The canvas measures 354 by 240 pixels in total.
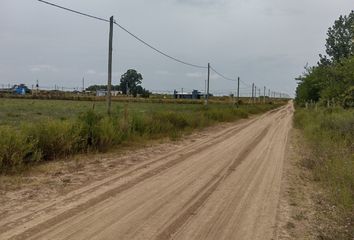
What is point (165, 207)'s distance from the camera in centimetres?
764

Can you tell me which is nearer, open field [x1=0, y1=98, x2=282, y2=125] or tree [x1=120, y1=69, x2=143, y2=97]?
open field [x1=0, y1=98, x2=282, y2=125]

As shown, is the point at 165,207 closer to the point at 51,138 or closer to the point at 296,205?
the point at 296,205

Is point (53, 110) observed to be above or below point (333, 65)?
below

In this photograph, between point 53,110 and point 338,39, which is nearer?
point 53,110

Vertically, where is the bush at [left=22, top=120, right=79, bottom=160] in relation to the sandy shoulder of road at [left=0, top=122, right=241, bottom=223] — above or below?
above

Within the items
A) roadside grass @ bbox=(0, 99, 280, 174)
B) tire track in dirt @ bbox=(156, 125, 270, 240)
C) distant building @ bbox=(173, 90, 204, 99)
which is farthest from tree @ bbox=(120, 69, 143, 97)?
tire track in dirt @ bbox=(156, 125, 270, 240)

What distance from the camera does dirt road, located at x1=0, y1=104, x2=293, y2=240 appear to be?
6.18 meters

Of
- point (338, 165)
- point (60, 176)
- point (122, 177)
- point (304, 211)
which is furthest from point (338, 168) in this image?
point (60, 176)

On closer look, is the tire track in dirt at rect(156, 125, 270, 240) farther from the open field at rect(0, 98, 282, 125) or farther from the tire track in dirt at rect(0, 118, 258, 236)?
the open field at rect(0, 98, 282, 125)

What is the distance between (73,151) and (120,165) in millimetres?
2257

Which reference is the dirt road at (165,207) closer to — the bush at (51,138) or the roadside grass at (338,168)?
the roadside grass at (338,168)

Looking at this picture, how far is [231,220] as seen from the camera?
695 cm

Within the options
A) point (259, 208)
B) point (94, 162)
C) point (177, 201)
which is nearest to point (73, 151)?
point (94, 162)

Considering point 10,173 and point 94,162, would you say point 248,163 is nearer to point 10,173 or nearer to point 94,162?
point 94,162
